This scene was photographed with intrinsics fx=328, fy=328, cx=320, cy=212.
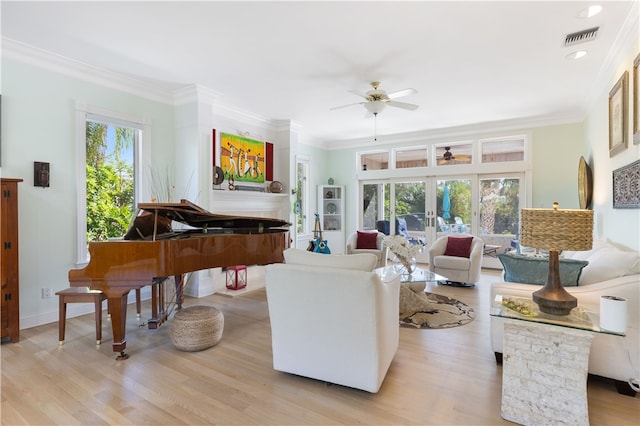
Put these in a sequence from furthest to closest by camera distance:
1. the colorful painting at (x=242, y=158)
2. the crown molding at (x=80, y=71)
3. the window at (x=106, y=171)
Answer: the colorful painting at (x=242, y=158) → the window at (x=106, y=171) → the crown molding at (x=80, y=71)

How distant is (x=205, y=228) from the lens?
334cm

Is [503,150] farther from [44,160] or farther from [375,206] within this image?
[44,160]

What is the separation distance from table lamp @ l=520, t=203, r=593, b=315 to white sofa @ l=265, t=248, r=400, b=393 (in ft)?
3.12

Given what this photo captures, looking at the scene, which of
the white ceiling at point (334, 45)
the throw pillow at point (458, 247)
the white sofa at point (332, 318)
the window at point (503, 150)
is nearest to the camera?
the white sofa at point (332, 318)

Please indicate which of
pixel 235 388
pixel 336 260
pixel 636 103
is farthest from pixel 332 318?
pixel 636 103

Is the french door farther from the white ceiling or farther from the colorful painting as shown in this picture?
the colorful painting

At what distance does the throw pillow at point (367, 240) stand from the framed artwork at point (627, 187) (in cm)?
341

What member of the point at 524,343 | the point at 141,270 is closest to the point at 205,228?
the point at 141,270

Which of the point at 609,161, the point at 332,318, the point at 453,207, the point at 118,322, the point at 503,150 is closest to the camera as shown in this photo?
the point at 332,318

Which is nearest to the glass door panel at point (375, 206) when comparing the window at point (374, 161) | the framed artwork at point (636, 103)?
the window at point (374, 161)

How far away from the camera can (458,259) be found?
5.05 meters

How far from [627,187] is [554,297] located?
6.13 feet

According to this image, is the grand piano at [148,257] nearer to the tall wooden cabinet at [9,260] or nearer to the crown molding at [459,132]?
the tall wooden cabinet at [9,260]

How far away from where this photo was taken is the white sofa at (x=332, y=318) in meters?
2.05
